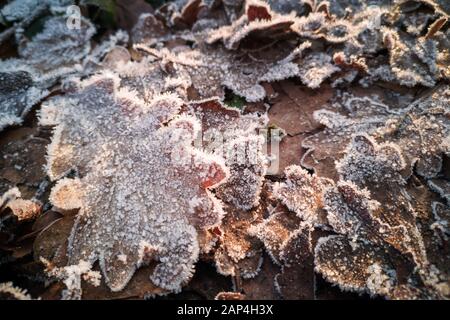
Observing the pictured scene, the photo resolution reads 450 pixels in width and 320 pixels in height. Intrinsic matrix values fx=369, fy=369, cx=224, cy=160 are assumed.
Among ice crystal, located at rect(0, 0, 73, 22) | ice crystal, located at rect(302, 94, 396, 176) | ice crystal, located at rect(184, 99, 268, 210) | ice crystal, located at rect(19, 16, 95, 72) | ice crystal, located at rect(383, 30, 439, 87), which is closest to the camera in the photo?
ice crystal, located at rect(184, 99, 268, 210)

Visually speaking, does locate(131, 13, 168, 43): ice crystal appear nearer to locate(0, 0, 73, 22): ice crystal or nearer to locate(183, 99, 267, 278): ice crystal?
locate(0, 0, 73, 22): ice crystal

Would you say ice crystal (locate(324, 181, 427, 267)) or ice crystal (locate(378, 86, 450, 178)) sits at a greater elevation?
ice crystal (locate(378, 86, 450, 178))

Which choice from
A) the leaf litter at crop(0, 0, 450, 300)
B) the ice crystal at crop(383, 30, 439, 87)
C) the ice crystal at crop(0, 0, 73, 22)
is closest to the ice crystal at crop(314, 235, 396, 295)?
the leaf litter at crop(0, 0, 450, 300)

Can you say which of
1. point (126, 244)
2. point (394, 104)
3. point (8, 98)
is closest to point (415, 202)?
point (394, 104)

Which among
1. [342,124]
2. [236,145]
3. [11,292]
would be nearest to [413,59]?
[342,124]

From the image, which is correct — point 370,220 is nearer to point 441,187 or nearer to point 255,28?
point 441,187

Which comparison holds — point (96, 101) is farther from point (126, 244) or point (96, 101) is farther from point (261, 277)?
point (261, 277)

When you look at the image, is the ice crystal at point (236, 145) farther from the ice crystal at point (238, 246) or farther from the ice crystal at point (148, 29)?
the ice crystal at point (148, 29)

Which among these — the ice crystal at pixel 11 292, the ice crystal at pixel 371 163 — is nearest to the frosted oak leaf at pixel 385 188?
the ice crystal at pixel 371 163
